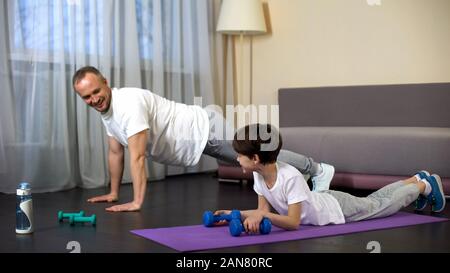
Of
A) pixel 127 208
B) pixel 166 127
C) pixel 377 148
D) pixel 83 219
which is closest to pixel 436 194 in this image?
pixel 377 148

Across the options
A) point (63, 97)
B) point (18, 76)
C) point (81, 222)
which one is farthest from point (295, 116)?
point (81, 222)

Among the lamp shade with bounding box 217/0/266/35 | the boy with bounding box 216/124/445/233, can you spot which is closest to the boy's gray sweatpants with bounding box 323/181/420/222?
the boy with bounding box 216/124/445/233

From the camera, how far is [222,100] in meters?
5.09

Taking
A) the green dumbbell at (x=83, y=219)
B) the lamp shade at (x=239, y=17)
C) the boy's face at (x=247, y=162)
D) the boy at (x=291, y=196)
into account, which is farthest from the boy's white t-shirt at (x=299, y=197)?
the lamp shade at (x=239, y=17)

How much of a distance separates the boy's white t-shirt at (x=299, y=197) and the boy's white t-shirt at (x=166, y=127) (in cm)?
60

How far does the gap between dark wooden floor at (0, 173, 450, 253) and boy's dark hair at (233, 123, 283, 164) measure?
13.6 inches

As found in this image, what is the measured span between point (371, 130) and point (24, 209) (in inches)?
87.8

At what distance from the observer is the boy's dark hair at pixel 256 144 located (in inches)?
88.7

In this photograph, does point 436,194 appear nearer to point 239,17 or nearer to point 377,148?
point 377,148

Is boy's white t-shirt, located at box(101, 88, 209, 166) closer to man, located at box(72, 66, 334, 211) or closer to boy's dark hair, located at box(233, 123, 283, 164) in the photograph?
man, located at box(72, 66, 334, 211)

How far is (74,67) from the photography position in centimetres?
382

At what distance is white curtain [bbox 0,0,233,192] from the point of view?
11.5ft

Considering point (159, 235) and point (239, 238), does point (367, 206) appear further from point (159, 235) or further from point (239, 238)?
point (159, 235)

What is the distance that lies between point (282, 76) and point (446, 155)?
1.92 metres
